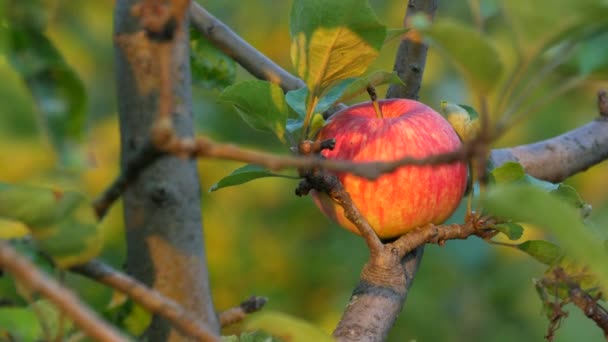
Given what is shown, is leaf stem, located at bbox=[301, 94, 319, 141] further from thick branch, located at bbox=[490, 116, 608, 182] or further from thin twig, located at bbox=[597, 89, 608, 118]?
thin twig, located at bbox=[597, 89, 608, 118]

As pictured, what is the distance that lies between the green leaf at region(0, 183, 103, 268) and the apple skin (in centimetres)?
44

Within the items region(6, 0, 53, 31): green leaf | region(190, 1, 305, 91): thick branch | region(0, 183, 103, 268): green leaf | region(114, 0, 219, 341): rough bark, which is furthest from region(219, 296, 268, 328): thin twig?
region(190, 1, 305, 91): thick branch

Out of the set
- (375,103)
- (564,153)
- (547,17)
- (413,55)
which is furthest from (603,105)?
(547,17)

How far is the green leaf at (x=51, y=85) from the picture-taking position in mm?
604

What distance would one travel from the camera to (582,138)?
4.20ft

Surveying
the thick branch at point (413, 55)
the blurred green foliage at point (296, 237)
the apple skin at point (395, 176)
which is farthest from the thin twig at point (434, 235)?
the blurred green foliage at point (296, 237)

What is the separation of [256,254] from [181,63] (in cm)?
166

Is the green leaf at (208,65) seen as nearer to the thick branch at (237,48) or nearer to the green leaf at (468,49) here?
the thick branch at (237,48)

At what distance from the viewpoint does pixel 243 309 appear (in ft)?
1.98

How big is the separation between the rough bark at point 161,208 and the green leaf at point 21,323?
78 mm

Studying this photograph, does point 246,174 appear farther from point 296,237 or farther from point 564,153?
point 296,237

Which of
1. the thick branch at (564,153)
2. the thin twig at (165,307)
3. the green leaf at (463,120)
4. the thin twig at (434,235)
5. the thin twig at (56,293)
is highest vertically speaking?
the thin twig at (56,293)

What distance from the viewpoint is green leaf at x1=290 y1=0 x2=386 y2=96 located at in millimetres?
807

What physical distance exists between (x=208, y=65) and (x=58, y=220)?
506mm
